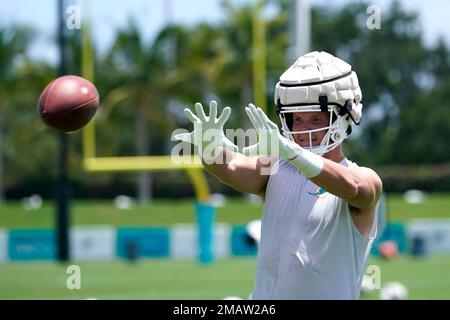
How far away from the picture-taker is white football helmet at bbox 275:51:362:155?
450 cm

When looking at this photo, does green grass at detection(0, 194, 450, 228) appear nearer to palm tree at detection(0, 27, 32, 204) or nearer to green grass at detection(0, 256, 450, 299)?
palm tree at detection(0, 27, 32, 204)

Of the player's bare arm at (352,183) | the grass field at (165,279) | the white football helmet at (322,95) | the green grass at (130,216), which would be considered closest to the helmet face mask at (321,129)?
the white football helmet at (322,95)

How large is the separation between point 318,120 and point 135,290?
7.37 metres

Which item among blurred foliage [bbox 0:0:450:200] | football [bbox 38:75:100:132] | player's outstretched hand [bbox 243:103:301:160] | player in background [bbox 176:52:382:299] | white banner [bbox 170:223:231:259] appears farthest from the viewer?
blurred foliage [bbox 0:0:450:200]

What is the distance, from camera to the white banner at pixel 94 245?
18.0 meters

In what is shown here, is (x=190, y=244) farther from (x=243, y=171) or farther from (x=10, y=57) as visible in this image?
(x=10, y=57)

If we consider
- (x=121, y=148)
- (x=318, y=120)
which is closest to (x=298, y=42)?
(x=318, y=120)

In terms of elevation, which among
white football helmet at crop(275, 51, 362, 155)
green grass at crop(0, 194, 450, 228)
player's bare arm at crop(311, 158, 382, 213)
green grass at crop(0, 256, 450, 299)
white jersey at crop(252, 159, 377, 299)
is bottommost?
green grass at crop(0, 194, 450, 228)

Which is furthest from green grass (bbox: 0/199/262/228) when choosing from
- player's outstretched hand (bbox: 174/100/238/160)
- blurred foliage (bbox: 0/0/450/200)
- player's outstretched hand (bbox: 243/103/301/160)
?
player's outstretched hand (bbox: 243/103/301/160)

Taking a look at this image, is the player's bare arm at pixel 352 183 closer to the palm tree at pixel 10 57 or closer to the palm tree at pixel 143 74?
the palm tree at pixel 143 74

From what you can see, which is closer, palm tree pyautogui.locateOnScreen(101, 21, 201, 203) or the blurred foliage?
palm tree pyautogui.locateOnScreen(101, 21, 201, 203)

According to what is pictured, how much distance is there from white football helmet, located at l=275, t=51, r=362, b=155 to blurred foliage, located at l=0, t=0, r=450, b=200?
19089 millimetres

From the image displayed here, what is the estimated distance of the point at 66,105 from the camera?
5.71 m
